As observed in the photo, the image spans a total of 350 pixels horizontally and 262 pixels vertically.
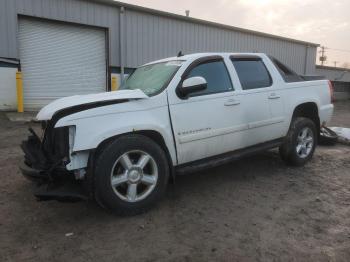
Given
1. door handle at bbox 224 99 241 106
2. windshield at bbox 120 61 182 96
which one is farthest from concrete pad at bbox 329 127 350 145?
windshield at bbox 120 61 182 96

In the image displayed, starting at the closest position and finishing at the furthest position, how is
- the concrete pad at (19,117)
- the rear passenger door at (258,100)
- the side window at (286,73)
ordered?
the rear passenger door at (258,100), the side window at (286,73), the concrete pad at (19,117)

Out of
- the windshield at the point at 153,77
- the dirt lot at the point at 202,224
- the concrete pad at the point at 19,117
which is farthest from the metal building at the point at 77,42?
the windshield at the point at 153,77

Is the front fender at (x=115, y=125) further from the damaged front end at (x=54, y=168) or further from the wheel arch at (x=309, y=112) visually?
the wheel arch at (x=309, y=112)

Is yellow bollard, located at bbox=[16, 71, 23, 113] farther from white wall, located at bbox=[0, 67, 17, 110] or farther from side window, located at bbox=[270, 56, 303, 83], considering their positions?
side window, located at bbox=[270, 56, 303, 83]

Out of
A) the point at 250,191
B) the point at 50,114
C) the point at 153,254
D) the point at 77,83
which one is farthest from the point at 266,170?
the point at 77,83

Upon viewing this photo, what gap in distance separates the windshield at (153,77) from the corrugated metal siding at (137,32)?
8.92m

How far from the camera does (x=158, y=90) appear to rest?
4090mm

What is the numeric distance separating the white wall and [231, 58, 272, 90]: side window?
9.94m

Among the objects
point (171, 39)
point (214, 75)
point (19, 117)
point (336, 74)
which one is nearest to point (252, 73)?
point (214, 75)

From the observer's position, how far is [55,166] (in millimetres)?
3549

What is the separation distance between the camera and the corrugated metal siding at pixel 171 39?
15477 mm

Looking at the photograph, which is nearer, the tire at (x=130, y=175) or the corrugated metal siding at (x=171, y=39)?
the tire at (x=130, y=175)

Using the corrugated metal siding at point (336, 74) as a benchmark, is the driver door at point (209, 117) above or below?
below

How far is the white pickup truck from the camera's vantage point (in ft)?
11.5
